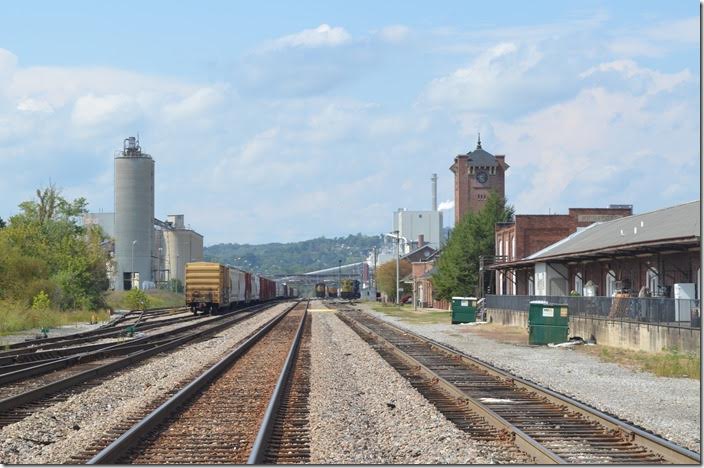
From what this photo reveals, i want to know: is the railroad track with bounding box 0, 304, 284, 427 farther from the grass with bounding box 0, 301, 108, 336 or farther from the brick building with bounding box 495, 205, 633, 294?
the brick building with bounding box 495, 205, 633, 294

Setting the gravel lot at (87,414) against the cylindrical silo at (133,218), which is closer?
the gravel lot at (87,414)

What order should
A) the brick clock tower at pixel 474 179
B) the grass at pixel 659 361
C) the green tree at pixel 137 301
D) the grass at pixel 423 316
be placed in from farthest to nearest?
the brick clock tower at pixel 474 179, the green tree at pixel 137 301, the grass at pixel 423 316, the grass at pixel 659 361

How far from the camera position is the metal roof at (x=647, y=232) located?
30.3m

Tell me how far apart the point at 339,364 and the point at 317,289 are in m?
129

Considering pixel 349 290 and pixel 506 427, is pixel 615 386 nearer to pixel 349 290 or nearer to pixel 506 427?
pixel 506 427

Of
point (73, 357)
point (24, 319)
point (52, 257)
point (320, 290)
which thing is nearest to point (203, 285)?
point (52, 257)

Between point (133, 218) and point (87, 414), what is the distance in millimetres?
115106

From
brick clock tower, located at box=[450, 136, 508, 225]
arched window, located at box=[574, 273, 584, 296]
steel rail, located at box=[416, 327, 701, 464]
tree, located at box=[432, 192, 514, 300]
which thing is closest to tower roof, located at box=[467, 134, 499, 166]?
brick clock tower, located at box=[450, 136, 508, 225]

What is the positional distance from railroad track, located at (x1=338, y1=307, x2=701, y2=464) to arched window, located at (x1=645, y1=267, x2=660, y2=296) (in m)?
16.1

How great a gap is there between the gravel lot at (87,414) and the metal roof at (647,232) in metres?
14.6

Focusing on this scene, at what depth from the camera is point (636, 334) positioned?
2781cm

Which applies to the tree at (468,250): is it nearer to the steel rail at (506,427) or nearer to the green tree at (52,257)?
the green tree at (52,257)

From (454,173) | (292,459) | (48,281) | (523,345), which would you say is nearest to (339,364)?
(523,345)

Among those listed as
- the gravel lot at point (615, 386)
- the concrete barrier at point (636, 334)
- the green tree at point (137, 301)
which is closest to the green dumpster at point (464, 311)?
the concrete barrier at point (636, 334)
